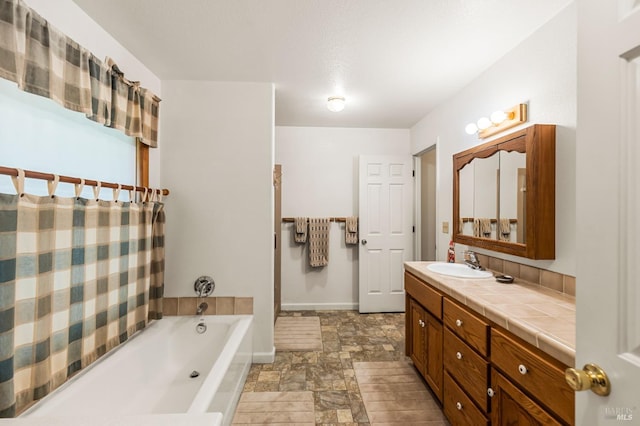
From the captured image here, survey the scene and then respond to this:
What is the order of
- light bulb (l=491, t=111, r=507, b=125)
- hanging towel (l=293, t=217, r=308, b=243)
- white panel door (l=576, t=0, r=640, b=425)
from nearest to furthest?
white panel door (l=576, t=0, r=640, b=425) < light bulb (l=491, t=111, r=507, b=125) < hanging towel (l=293, t=217, r=308, b=243)

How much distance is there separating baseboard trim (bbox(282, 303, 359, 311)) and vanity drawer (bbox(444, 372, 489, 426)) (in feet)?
6.53

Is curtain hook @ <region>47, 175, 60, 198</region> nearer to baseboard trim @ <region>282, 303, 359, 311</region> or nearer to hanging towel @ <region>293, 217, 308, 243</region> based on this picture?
hanging towel @ <region>293, 217, 308, 243</region>

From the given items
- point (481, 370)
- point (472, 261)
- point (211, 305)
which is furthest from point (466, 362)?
point (211, 305)

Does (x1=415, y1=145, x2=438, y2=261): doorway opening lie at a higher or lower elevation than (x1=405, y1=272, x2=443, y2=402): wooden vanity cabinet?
higher

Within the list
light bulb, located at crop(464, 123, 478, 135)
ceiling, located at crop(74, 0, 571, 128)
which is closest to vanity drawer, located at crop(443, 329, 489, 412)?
light bulb, located at crop(464, 123, 478, 135)

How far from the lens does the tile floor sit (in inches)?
73.1

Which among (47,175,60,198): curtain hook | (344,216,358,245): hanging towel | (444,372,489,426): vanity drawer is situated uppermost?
(47,175,60,198): curtain hook

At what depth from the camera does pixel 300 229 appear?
11.5ft

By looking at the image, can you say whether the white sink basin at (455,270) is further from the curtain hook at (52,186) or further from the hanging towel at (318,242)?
the curtain hook at (52,186)

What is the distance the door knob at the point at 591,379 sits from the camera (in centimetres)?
55

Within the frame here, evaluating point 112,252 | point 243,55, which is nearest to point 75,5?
point 243,55

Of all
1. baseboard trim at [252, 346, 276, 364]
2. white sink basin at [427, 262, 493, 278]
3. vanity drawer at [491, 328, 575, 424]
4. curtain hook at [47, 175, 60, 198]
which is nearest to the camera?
vanity drawer at [491, 328, 575, 424]

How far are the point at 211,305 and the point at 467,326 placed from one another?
75.6 inches

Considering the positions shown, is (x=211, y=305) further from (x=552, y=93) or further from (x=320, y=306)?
(x=552, y=93)
